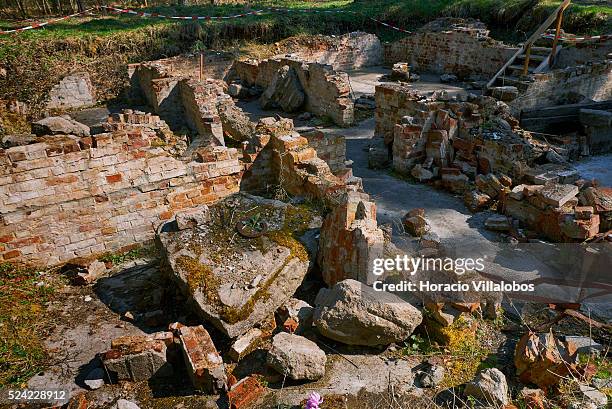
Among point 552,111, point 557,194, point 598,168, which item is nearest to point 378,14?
point 552,111

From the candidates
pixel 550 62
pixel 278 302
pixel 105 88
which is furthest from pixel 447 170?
pixel 105 88

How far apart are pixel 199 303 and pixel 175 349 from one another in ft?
1.57

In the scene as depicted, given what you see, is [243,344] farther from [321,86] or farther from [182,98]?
[321,86]

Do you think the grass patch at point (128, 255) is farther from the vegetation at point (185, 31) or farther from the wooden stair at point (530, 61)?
the vegetation at point (185, 31)

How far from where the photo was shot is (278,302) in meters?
4.73

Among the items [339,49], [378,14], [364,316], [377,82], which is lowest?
[377,82]

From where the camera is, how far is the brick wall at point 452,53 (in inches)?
709

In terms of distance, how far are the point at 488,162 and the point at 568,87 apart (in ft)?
19.3

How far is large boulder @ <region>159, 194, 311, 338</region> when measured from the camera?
14.8 ft

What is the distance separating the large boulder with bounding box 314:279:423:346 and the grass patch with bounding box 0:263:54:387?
2.90 meters

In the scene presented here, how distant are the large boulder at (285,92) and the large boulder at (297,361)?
1249 cm

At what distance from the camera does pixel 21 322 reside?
5.09 metres

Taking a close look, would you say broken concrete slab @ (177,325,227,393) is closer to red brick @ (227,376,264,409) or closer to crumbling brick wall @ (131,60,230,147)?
red brick @ (227,376,264,409)

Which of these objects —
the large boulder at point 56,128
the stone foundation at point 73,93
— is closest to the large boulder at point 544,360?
the large boulder at point 56,128
